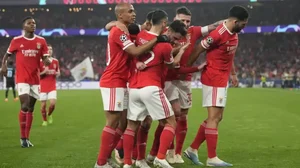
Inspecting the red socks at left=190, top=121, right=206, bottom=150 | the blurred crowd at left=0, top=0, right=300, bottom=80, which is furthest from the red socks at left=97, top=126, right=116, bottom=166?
the blurred crowd at left=0, top=0, right=300, bottom=80

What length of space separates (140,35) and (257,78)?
45693 millimetres

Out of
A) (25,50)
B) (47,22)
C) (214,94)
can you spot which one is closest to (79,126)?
(25,50)

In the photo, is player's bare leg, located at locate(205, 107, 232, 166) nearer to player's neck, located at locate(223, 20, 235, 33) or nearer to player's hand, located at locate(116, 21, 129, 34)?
player's neck, located at locate(223, 20, 235, 33)

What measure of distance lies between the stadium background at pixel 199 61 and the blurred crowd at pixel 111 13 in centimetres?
12

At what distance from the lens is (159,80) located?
7.46m

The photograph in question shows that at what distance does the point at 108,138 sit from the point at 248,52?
5303 cm

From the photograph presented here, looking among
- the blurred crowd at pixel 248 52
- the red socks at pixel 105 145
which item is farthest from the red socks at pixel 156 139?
the blurred crowd at pixel 248 52

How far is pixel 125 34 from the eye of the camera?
7.27 meters

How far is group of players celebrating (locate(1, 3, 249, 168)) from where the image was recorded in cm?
735

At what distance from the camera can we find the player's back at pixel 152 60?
7316mm

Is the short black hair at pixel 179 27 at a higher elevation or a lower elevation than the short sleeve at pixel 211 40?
higher

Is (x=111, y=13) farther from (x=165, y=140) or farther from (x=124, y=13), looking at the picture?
(x=165, y=140)

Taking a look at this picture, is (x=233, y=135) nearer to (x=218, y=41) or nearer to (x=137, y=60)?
(x=218, y=41)

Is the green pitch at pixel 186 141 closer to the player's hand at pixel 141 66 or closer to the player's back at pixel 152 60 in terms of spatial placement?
the player's back at pixel 152 60
